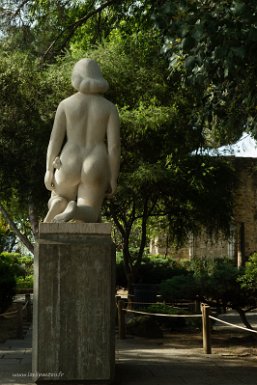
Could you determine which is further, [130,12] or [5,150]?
[5,150]

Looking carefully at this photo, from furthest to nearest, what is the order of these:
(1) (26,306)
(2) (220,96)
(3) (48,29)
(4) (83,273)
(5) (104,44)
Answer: (5) (104,44), (1) (26,306), (3) (48,29), (2) (220,96), (4) (83,273)

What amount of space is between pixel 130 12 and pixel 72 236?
7.62 meters

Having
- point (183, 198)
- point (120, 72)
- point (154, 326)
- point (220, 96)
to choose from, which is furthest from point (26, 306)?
point (220, 96)

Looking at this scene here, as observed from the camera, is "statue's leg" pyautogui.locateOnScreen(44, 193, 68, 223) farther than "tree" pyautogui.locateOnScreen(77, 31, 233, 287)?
No

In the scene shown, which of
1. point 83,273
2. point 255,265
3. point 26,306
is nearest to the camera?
point 83,273

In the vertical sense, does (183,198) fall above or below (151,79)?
below

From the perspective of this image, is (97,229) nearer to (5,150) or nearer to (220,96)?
(220,96)

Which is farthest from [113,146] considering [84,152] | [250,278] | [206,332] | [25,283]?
[25,283]

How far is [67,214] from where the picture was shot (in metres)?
7.67

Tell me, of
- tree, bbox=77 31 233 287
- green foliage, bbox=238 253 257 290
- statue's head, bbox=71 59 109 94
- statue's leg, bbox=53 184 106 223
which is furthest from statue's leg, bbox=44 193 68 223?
tree, bbox=77 31 233 287

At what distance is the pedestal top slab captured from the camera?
7531 millimetres

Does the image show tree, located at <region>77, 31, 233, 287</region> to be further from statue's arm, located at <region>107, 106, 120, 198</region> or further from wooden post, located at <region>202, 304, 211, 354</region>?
statue's arm, located at <region>107, 106, 120, 198</region>

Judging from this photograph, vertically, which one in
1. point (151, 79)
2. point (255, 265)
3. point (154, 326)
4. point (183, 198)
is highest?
point (151, 79)

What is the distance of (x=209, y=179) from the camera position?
61.0 ft
